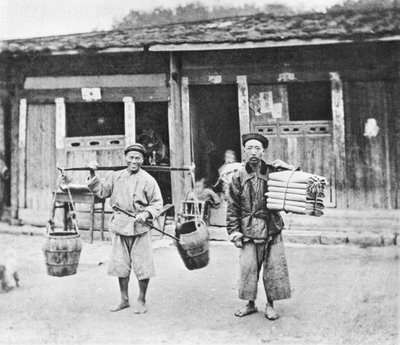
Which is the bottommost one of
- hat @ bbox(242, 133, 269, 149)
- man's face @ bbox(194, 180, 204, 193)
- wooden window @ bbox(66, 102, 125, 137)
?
man's face @ bbox(194, 180, 204, 193)

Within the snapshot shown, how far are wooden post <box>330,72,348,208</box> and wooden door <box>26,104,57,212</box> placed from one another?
217 inches

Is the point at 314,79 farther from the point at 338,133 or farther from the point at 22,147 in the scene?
the point at 22,147

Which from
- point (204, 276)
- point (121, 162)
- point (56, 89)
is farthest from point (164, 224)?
point (56, 89)

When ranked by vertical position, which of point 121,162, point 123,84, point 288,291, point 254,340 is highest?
point 123,84

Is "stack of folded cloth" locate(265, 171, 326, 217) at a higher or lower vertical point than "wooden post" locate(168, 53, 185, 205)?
lower

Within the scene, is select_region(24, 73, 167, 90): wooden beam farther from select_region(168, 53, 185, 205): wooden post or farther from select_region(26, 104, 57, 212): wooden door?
select_region(26, 104, 57, 212): wooden door

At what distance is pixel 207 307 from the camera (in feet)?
17.3

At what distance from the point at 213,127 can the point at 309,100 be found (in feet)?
9.57

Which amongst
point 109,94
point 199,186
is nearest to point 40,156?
point 109,94

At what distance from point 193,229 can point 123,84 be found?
4.60 m

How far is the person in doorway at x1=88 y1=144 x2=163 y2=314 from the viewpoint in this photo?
16.7 feet

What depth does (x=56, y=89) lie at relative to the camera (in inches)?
389

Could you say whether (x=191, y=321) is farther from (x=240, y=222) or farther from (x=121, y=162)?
(x=121, y=162)

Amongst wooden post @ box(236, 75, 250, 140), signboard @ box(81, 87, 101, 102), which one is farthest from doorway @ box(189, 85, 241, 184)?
signboard @ box(81, 87, 101, 102)
